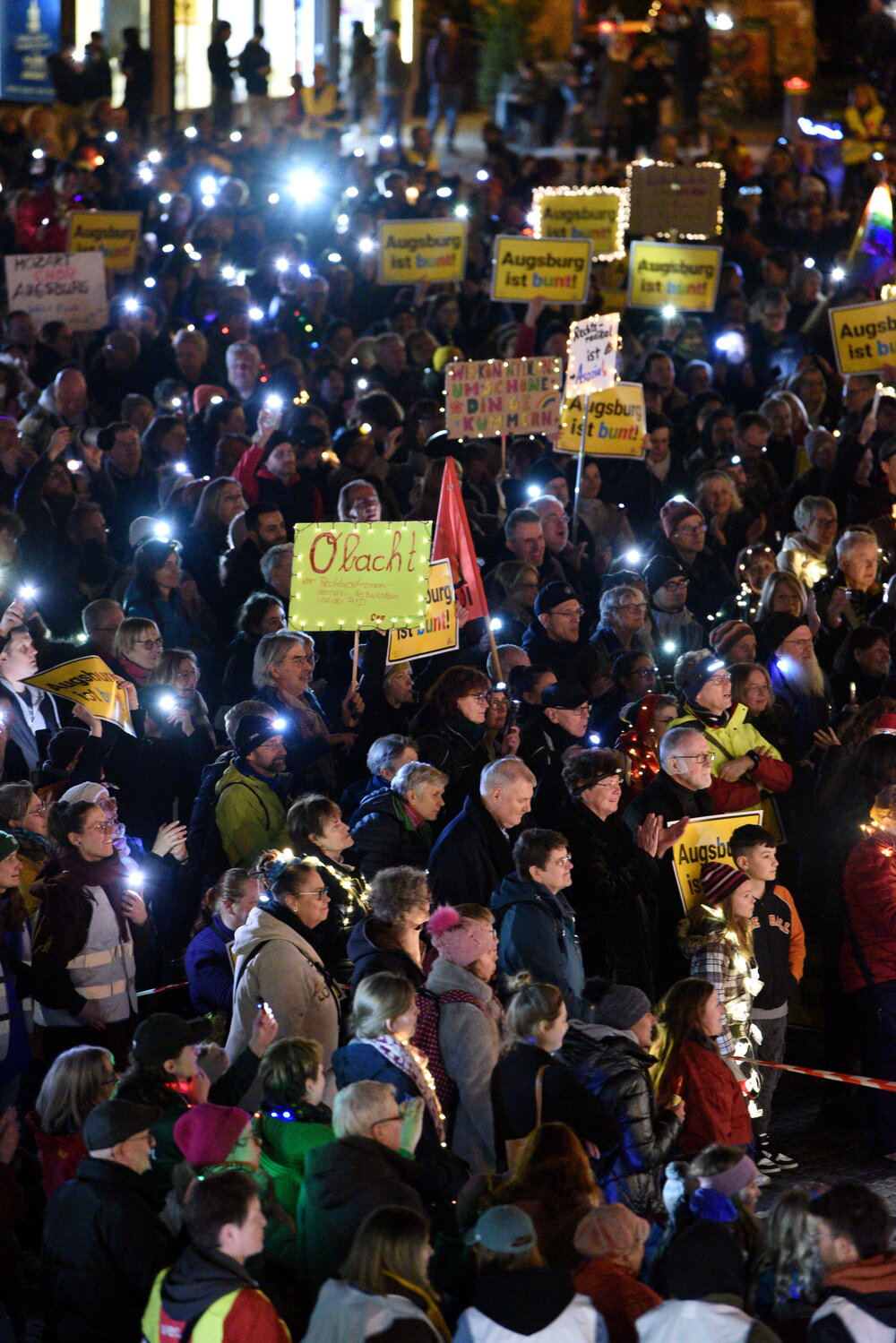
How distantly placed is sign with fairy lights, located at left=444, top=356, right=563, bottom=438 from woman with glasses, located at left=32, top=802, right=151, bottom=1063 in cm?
598

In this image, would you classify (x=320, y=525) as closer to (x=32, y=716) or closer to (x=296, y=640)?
(x=296, y=640)

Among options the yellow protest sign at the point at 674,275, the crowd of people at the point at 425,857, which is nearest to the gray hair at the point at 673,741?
the crowd of people at the point at 425,857

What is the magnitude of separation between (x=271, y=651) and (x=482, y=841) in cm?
174

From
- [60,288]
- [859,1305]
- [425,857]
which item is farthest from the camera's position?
[60,288]

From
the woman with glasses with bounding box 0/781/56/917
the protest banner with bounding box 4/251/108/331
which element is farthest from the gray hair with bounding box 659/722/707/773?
the protest banner with bounding box 4/251/108/331

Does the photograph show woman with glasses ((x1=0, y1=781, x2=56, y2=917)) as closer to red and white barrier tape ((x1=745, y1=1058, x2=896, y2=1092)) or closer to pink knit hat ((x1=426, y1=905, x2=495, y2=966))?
pink knit hat ((x1=426, y1=905, x2=495, y2=966))

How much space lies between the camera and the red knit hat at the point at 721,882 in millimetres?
8117

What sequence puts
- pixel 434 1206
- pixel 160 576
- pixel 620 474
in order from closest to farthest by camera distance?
pixel 434 1206, pixel 160 576, pixel 620 474

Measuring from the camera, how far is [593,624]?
467 inches

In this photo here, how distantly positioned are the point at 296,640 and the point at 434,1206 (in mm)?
3805

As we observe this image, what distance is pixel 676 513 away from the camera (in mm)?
12125

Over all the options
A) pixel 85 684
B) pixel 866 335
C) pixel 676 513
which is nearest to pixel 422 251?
pixel 866 335

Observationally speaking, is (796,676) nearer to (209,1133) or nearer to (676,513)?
(676,513)

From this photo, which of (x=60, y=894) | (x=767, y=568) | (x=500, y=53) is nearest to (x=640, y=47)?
(x=500, y=53)
